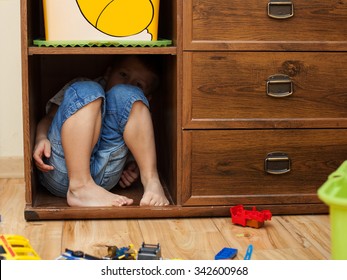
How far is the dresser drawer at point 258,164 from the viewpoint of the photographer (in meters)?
1.65

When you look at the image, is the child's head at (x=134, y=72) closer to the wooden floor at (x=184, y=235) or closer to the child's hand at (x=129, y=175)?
the child's hand at (x=129, y=175)

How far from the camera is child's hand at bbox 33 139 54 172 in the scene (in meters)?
1.68

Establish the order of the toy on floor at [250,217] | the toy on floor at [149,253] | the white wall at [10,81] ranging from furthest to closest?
1. the white wall at [10,81]
2. the toy on floor at [250,217]
3. the toy on floor at [149,253]

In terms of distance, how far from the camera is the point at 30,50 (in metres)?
1.60

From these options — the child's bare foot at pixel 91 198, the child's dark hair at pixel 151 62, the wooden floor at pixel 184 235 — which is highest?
the child's dark hair at pixel 151 62

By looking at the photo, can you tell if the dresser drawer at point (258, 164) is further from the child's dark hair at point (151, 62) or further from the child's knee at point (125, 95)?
the child's dark hair at point (151, 62)

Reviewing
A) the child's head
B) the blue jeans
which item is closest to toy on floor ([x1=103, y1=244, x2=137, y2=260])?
the blue jeans

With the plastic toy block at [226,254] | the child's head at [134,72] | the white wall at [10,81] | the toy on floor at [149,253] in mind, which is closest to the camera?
the toy on floor at [149,253]

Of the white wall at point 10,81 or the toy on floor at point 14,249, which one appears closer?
the toy on floor at point 14,249

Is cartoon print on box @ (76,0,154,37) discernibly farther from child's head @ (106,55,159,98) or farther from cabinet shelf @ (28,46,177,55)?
child's head @ (106,55,159,98)

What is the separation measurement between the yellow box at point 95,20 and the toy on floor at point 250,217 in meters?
0.46

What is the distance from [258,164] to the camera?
5.47ft

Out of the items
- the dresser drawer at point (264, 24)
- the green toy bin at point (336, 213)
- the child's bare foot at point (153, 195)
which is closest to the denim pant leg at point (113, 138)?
the child's bare foot at point (153, 195)

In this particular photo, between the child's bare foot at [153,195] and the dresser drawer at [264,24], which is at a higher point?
the dresser drawer at [264,24]
